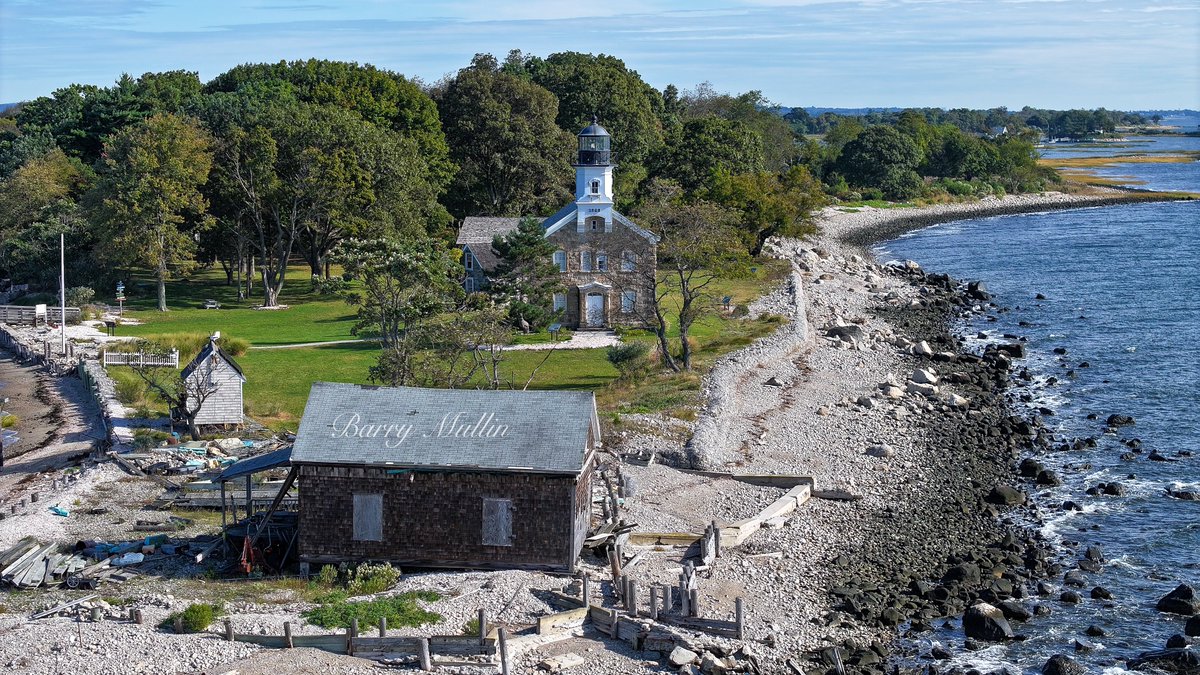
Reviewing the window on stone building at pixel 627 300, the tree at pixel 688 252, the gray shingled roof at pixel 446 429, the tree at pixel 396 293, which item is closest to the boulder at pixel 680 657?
the gray shingled roof at pixel 446 429

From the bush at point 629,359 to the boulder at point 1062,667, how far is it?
26436 millimetres

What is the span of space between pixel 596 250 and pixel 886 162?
101 metres

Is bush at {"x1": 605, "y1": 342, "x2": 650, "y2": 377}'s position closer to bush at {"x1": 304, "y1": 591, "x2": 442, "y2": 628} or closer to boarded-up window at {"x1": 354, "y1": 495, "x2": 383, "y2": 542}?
boarded-up window at {"x1": 354, "y1": 495, "x2": 383, "y2": 542}

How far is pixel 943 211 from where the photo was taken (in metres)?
150

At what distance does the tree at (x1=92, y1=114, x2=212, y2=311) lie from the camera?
73.5 m

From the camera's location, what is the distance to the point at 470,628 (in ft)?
87.6

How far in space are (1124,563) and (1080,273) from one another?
66.0 metres

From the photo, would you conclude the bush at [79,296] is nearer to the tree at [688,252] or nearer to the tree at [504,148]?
the tree at [504,148]

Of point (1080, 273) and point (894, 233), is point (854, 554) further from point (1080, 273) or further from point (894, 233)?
point (894, 233)

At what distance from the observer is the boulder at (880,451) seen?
4422 cm

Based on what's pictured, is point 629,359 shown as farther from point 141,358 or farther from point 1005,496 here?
point 141,358

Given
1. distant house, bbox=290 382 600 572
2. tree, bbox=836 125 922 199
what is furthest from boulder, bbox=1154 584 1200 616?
tree, bbox=836 125 922 199

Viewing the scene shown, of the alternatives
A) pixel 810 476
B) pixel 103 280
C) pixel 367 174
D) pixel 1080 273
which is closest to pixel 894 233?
pixel 1080 273

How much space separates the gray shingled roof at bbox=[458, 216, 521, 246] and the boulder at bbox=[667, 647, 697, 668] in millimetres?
48110
